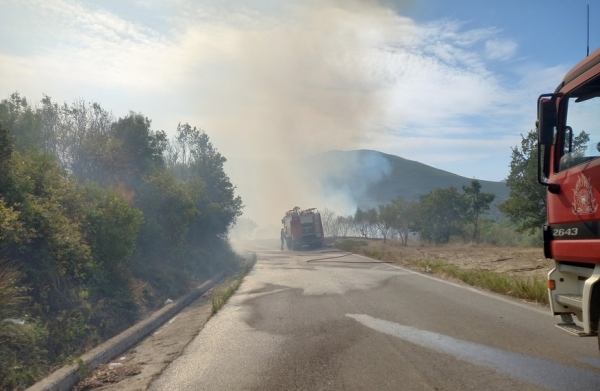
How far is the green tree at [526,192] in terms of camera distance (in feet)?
84.2

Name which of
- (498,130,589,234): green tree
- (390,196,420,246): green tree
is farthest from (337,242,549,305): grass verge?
(390,196,420,246): green tree

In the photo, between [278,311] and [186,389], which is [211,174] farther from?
[186,389]

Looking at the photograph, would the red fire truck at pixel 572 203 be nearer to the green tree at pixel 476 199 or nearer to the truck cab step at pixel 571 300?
the truck cab step at pixel 571 300

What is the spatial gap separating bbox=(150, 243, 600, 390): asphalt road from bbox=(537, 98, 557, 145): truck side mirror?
96.7 inches

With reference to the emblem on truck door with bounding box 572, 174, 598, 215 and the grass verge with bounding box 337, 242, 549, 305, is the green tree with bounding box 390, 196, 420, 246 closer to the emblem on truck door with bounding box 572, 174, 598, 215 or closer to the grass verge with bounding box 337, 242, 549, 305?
the grass verge with bounding box 337, 242, 549, 305

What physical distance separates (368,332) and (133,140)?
13910mm

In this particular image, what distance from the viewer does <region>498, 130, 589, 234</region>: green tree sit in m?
25.7

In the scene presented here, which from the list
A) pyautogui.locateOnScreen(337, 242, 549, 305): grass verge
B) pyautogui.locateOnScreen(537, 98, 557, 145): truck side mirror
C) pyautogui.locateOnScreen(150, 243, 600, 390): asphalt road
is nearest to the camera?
pyautogui.locateOnScreen(150, 243, 600, 390): asphalt road

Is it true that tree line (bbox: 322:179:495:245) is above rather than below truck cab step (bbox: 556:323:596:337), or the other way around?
above

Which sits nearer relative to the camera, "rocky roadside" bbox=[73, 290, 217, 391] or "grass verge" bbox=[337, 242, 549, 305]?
"rocky roadside" bbox=[73, 290, 217, 391]

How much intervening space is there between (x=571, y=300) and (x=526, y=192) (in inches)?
913

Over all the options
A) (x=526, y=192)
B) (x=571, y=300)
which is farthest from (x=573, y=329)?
(x=526, y=192)

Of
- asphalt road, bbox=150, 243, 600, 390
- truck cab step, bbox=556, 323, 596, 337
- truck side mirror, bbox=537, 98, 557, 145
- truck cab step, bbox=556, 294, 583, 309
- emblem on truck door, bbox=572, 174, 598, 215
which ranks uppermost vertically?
truck side mirror, bbox=537, 98, 557, 145

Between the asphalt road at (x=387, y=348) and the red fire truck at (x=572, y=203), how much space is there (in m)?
0.77
